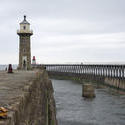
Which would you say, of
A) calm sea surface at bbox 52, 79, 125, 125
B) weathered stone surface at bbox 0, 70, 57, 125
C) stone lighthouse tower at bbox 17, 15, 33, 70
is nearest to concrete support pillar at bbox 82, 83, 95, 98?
calm sea surface at bbox 52, 79, 125, 125

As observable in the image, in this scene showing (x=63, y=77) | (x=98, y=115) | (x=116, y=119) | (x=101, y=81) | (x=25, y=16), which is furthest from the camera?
(x=63, y=77)

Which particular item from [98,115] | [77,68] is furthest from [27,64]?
[77,68]

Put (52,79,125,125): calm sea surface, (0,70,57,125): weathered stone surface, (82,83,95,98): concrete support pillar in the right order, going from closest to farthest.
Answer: (0,70,57,125): weathered stone surface
(52,79,125,125): calm sea surface
(82,83,95,98): concrete support pillar

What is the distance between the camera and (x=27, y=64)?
47438 millimetres

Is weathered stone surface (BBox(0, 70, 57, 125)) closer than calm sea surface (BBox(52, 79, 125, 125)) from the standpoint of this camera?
Yes

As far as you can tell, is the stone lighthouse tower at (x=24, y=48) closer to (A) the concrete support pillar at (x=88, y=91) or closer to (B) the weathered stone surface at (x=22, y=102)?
(A) the concrete support pillar at (x=88, y=91)

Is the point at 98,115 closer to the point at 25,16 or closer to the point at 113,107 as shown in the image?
the point at 113,107

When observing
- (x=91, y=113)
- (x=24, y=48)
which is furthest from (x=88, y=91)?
(x=24, y=48)

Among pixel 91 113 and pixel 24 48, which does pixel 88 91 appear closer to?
pixel 91 113

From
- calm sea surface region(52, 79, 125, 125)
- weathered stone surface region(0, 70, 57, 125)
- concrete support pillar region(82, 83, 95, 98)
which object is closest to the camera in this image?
weathered stone surface region(0, 70, 57, 125)

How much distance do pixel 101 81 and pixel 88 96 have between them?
20558mm

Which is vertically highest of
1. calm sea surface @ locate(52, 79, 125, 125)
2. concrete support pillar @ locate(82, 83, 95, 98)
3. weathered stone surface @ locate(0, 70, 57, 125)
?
weathered stone surface @ locate(0, 70, 57, 125)

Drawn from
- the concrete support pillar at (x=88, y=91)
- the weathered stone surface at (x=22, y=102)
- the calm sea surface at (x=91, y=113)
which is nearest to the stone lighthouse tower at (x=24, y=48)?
the concrete support pillar at (x=88, y=91)

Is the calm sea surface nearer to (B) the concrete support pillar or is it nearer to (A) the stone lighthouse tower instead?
(B) the concrete support pillar
